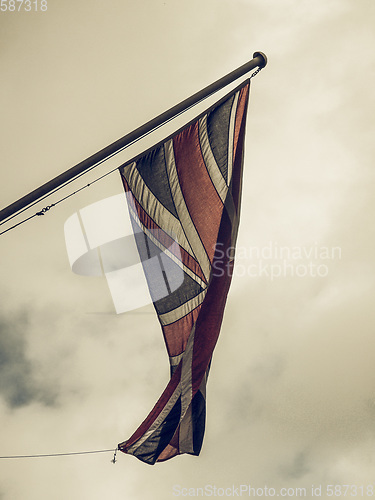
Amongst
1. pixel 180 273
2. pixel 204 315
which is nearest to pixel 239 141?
pixel 180 273

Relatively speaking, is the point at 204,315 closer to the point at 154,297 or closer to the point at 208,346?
the point at 208,346

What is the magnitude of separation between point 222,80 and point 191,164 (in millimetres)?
1967

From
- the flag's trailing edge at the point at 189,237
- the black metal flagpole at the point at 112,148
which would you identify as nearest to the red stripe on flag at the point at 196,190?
the flag's trailing edge at the point at 189,237

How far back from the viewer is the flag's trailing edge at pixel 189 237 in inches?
294

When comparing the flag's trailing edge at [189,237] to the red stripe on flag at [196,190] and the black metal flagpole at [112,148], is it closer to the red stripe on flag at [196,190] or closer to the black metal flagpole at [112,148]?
the red stripe on flag at [196,190]

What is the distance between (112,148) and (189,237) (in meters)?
2.29

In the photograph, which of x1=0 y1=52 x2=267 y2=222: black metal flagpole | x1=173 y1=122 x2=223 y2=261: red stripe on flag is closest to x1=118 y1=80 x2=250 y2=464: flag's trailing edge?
→ x1=173 y1=122 x2=223 y2=261: red stripe on flag

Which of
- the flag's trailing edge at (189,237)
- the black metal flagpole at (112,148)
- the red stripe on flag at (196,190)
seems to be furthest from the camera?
the red stripe on flag at (196,190)

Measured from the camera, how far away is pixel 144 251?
832 cm

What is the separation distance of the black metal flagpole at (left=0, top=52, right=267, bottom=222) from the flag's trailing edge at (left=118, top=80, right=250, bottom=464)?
0.41 m

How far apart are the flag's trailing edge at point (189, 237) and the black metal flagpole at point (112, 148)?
406 millimetres

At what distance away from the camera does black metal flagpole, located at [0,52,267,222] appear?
6.45 meters

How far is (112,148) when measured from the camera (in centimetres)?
712

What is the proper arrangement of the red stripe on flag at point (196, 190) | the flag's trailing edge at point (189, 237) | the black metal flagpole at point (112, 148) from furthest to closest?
the red stripe on flag at point (196, 190) < the flag's trailing edge at point (189, 237) < the black metal flagpole at point (112, 148)
